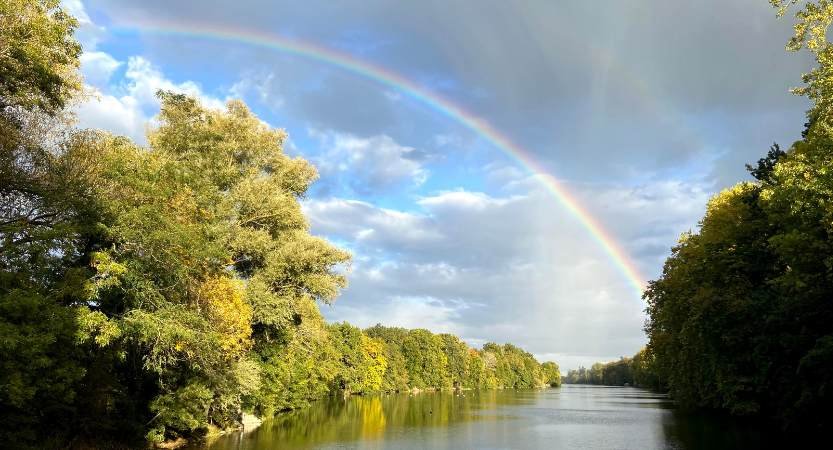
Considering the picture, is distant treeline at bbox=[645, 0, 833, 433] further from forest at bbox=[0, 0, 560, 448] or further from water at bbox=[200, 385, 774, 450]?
forest at bbox=[0, 0, 560, 448]

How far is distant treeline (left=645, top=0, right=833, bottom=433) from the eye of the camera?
21828mm

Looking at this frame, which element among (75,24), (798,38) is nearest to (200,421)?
(75,24)

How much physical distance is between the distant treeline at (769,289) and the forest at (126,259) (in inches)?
971

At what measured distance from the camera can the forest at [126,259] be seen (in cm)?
1784

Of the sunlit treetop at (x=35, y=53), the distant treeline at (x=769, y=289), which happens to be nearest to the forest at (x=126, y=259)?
the sunlit treetop at (x=35, y=53)

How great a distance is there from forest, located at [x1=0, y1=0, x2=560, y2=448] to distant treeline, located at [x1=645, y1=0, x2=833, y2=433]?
2467 centimetres

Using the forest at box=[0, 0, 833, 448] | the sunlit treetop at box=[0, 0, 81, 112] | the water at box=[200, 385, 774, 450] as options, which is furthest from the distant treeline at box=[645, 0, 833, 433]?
the sunlit treetop at box=[0, 0, 81, 112]

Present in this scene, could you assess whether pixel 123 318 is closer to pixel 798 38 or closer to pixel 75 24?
pixel 75 24

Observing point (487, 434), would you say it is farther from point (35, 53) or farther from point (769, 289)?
point (35, 53)

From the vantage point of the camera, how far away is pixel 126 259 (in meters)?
21.5

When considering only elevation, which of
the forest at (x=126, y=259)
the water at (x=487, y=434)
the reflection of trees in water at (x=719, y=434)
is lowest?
the water at (x=487, y=434)

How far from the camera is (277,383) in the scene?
46906 mm

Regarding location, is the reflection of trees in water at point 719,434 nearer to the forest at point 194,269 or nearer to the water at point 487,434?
the water at point 487,434

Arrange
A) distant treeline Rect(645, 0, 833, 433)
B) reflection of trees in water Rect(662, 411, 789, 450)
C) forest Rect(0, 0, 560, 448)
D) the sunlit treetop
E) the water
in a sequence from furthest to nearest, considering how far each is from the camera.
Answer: the water, reflection of trees in water Rect(662, 411, 789, 450), distant treeline Rect(645, 0, 833, 433), forest Rect(0, 0, 560, 448), the sunlit treetop
